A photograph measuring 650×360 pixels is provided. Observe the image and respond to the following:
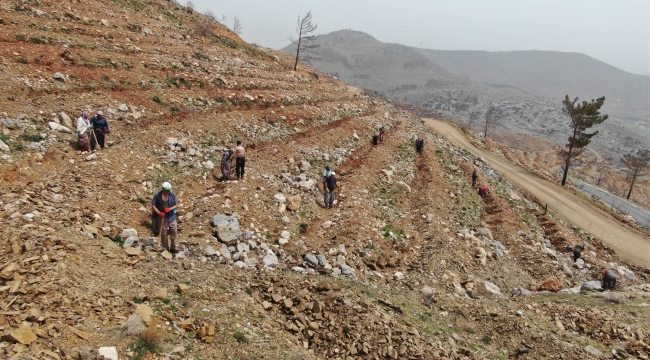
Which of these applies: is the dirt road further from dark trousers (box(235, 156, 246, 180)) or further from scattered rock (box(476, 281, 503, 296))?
dark trousers (box(235, 156, 246, 180))

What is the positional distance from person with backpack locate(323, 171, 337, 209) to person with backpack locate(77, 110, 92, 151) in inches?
352

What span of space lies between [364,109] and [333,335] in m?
30.5

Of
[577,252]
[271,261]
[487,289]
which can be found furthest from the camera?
[577,252]

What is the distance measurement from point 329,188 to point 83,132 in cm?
932

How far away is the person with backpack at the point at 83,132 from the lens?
12.2m

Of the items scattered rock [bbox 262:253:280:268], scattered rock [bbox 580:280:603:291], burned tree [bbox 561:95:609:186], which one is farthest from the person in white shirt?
burned tree [bbox 561:95:609:186]

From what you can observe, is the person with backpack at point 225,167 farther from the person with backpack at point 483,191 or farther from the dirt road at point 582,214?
the dirt road at point 582,214

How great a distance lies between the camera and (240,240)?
1108 centimetres

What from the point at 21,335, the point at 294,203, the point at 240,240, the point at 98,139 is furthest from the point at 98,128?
the point at 21,335

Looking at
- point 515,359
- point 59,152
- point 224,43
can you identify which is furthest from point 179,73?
point 515,359

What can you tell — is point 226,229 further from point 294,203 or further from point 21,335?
point 21,335

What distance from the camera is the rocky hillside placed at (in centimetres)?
648

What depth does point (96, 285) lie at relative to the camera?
260 inches

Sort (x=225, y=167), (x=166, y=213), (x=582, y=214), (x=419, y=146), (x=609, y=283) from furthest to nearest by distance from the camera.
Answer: (x=582, y=214), (x=419, y=146), (x=609, y=283), (x=225, y=167), (x=166, y=213)
